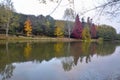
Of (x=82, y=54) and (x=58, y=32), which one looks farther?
(x=58, y=32)

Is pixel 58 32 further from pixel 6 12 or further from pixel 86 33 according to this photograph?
pixel 6 12

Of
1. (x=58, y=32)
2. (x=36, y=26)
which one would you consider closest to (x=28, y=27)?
(x=36, y=26)

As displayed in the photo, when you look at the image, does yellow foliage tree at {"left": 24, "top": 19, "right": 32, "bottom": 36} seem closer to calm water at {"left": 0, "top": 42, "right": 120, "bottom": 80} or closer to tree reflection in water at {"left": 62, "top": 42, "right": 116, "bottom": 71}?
tree reflection in water at {"left": 62, "top": 42, "right": 116, "bottom": 71}

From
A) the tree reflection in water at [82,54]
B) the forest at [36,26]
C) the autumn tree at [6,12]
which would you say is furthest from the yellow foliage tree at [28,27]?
the tree reflection in water at [82,54]

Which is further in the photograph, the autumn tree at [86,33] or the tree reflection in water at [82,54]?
the autumn tree at [86,33]

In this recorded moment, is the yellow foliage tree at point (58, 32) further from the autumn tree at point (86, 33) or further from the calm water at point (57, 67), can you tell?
the calm water at point (57, 67)

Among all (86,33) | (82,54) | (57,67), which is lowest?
(82,54)

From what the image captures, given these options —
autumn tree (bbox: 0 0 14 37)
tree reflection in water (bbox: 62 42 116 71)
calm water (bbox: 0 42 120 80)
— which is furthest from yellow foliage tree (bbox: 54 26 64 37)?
calm water (bbox: 0 42 120 80)

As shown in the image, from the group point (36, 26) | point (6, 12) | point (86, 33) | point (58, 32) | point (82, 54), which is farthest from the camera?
point (86, 33)

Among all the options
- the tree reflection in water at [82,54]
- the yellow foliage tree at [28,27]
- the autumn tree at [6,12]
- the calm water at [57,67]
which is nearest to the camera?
the calm water at [57,67]

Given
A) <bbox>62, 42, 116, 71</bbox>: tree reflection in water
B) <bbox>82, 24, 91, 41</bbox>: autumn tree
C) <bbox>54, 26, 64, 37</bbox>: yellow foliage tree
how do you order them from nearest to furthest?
1. <bbox>62, 42, 116, 71</bbox>: tree reflection in water
2. <bbox>54, 26, 64, 37</bbox>: yellow foliage tree
3. <bbox>82, 24, 91, 41</bbox>: autumn tree

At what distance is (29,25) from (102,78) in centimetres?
4660

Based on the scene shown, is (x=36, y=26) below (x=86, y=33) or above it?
above

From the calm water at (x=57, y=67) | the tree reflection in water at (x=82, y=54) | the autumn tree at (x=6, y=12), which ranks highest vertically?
the autumn tree at (x=6, y=12)
